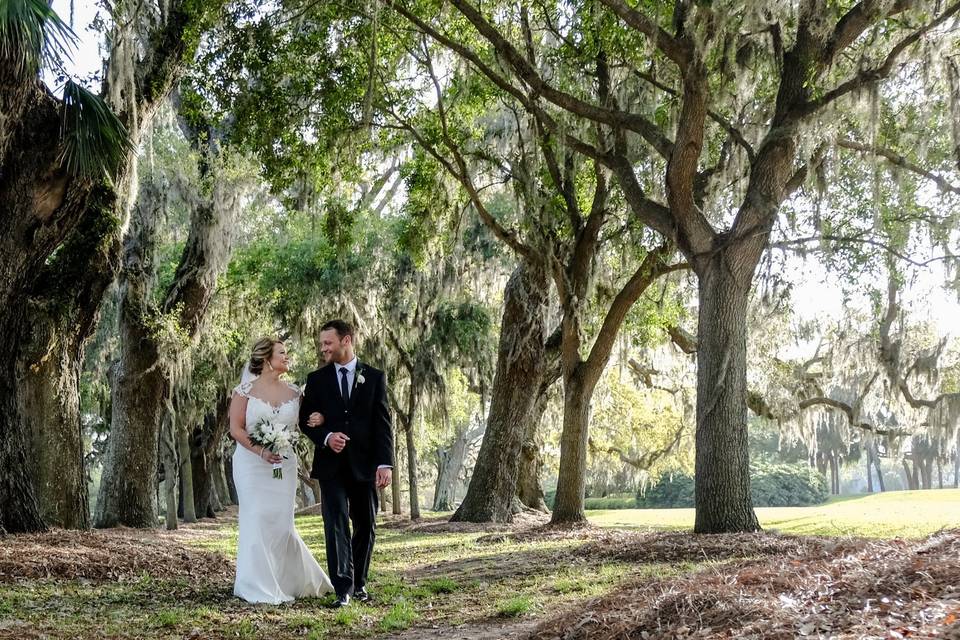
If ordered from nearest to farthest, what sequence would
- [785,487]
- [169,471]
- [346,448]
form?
[346,448], [169,471], [785,487]

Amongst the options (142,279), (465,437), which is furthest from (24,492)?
(465,437)

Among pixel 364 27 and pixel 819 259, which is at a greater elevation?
pixel 364 27

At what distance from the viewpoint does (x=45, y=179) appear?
27.6ft

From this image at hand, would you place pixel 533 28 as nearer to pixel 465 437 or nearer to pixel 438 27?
pixel 438 27

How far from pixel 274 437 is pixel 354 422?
0.59 meters

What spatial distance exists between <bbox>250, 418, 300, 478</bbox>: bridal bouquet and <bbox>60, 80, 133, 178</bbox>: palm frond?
12.1ft

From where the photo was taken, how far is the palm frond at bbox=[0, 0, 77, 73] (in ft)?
23.7

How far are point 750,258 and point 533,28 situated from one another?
5144 mm

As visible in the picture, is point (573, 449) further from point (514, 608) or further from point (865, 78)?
point (514, 608)

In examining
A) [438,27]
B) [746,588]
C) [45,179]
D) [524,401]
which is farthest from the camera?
[524,401]

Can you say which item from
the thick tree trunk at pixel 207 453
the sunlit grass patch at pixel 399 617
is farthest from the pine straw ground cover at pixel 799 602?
the thick tree trunk at pixel 207 453

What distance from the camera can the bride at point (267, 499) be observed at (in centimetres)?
620

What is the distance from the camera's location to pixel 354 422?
622 centimetres

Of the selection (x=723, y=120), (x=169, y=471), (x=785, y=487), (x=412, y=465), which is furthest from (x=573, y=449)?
(x=785, y=487)
